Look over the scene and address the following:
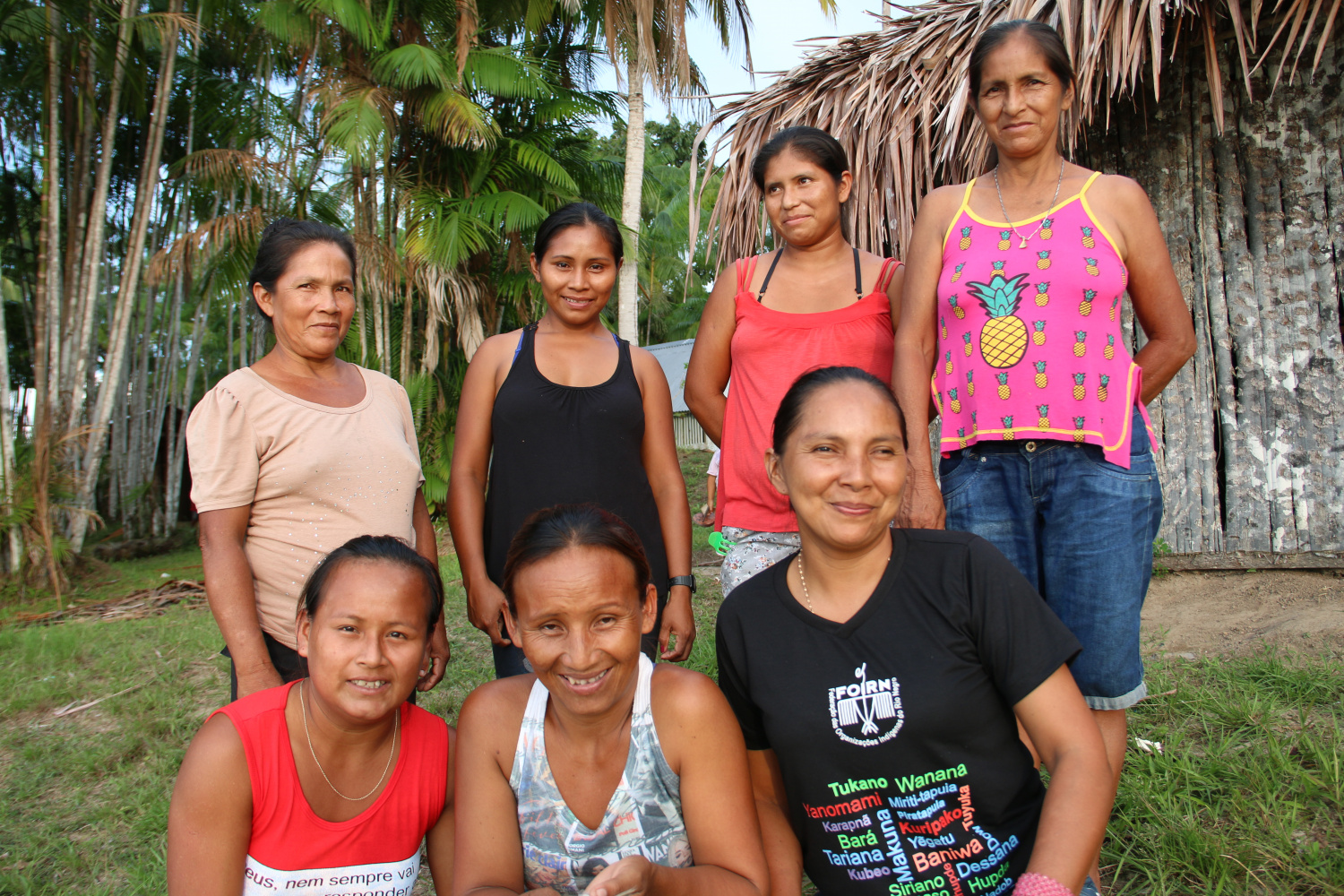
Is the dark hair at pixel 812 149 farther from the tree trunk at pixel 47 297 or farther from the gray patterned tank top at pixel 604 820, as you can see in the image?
the tree trunk at pixel 47 297

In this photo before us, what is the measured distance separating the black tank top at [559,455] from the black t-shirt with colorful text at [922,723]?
0.83 meters

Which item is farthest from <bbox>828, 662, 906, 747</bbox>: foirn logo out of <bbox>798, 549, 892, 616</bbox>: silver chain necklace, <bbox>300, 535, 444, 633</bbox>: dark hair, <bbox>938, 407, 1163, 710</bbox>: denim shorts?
<bbox>300, 535, 444, 633</bbox>: dark hair

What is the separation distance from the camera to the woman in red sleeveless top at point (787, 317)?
7.73 ft

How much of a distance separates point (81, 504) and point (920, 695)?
11.2 metres

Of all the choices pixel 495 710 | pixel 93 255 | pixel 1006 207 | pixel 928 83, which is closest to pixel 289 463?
pixel 495 710

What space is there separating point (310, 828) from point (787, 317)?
1.72 meters

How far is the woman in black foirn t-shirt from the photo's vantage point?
155 centimetres

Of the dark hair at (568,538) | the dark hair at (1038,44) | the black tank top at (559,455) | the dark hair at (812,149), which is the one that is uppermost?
the dark hair at (1038,44)

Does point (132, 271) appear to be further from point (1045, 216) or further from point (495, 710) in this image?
point (1045, 216)

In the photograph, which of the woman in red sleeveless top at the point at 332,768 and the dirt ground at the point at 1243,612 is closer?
the woman in red sleeveless top at the point at 332,768

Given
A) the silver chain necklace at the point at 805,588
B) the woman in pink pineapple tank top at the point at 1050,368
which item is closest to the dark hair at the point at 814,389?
the silver chain necklace at the point at 805,588

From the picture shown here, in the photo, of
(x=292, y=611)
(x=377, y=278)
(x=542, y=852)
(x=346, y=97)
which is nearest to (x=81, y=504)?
(x=377, y=278)

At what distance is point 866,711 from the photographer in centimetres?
160

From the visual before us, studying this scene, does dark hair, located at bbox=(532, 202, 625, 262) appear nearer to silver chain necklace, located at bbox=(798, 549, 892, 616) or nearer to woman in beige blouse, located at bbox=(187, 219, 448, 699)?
woman in beige blouse, located at bbox=(187, 219, 448, 699)
